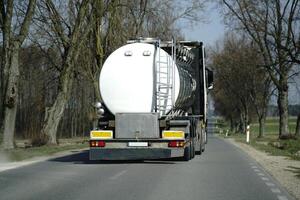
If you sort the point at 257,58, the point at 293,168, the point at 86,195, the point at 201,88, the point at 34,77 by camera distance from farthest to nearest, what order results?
the point at 257,58 < the point at 34,77 < the point at 201,88 < the point at 293,168 < the point at 86,195

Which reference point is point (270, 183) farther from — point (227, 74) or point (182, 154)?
point (227, 74)

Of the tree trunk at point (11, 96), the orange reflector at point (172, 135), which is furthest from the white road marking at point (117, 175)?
the tree trunk at point (11, 96)

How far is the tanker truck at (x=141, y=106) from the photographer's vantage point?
61.4ft

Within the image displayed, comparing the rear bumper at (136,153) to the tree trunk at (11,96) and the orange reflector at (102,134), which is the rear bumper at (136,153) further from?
the tree trunk at (11,96)

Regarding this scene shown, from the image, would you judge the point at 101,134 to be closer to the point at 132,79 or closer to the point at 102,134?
the point at 102,134

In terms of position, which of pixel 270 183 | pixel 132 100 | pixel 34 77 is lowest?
pixel 270 183

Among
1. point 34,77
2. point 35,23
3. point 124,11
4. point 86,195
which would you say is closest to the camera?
point 86,195

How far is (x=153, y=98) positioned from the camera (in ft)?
62.5

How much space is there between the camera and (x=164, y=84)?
1916cm

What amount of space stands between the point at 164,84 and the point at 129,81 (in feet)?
3.63

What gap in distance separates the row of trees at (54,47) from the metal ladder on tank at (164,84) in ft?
12.2

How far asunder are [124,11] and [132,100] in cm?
2084

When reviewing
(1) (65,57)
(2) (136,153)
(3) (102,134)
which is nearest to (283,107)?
(1) (65,57)

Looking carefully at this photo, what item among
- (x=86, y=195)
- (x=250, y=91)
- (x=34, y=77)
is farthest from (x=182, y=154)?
(x=250, y=91)
